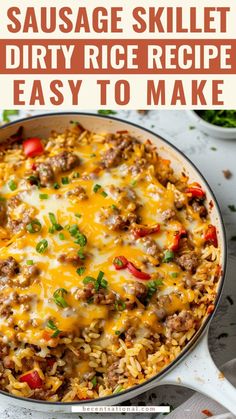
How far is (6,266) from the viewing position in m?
5.26

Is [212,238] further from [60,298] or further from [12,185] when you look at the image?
[12,185]

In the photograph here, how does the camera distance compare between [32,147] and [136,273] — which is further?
[32,147]

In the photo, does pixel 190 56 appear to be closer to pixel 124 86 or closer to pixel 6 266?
pixel 124 86

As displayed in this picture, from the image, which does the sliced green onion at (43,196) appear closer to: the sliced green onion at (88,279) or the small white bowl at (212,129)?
the sliced green onion at (88,279)

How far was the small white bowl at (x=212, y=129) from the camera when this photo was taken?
6.34m

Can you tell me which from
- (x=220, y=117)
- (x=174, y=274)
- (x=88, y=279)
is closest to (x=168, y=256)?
(x=174, y=274)

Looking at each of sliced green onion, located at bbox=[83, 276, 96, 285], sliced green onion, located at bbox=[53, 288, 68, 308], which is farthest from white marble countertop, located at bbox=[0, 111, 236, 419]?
sliced green onion, located at bbox=[83, 276, 96, 285]

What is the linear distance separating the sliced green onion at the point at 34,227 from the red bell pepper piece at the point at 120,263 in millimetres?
624

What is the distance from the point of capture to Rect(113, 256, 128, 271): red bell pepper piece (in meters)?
5.23

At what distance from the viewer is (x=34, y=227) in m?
5.44

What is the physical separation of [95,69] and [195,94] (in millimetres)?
861

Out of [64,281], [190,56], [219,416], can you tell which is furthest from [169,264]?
[190,56]

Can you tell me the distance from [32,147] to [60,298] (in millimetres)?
1475

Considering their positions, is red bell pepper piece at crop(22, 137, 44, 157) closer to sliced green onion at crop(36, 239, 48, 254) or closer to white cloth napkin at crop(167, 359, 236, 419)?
sliced green onion at crop(36, 239, 48, 254)
